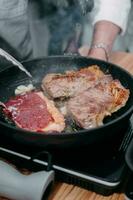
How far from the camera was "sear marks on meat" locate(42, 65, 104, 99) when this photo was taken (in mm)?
1152

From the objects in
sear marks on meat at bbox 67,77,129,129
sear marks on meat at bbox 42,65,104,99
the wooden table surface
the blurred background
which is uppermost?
sear marks on meat at bbox 67,77,129,129

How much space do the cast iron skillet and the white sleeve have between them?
1.49 feet

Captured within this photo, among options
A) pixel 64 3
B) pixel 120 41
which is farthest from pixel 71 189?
pixel 120 41

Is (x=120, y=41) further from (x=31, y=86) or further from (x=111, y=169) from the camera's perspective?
(x=111, y=169)

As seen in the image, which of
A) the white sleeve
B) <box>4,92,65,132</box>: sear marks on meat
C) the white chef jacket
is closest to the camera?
<box>4,92,65,132</box>: sear marks on meat

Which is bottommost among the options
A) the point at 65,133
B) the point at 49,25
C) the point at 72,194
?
the point at 49,25

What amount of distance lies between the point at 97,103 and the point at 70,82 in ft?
0.55

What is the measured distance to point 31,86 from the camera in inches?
48.4

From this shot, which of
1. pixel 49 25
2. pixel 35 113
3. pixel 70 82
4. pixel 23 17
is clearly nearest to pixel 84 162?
pixel 35 113

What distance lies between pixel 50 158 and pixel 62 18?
1183 mm

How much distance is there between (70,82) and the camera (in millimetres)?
1200

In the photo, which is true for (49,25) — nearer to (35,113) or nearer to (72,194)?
(35,113)

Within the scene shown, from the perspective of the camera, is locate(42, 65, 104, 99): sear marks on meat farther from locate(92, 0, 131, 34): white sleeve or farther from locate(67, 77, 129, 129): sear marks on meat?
locate(92, 0, 131, 34): white sleeve

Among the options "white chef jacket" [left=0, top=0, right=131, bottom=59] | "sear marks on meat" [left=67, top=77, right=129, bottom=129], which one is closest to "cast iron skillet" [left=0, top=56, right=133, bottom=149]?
"sear marks on meat" [left=67, top=77, right=129, bottom=129]
